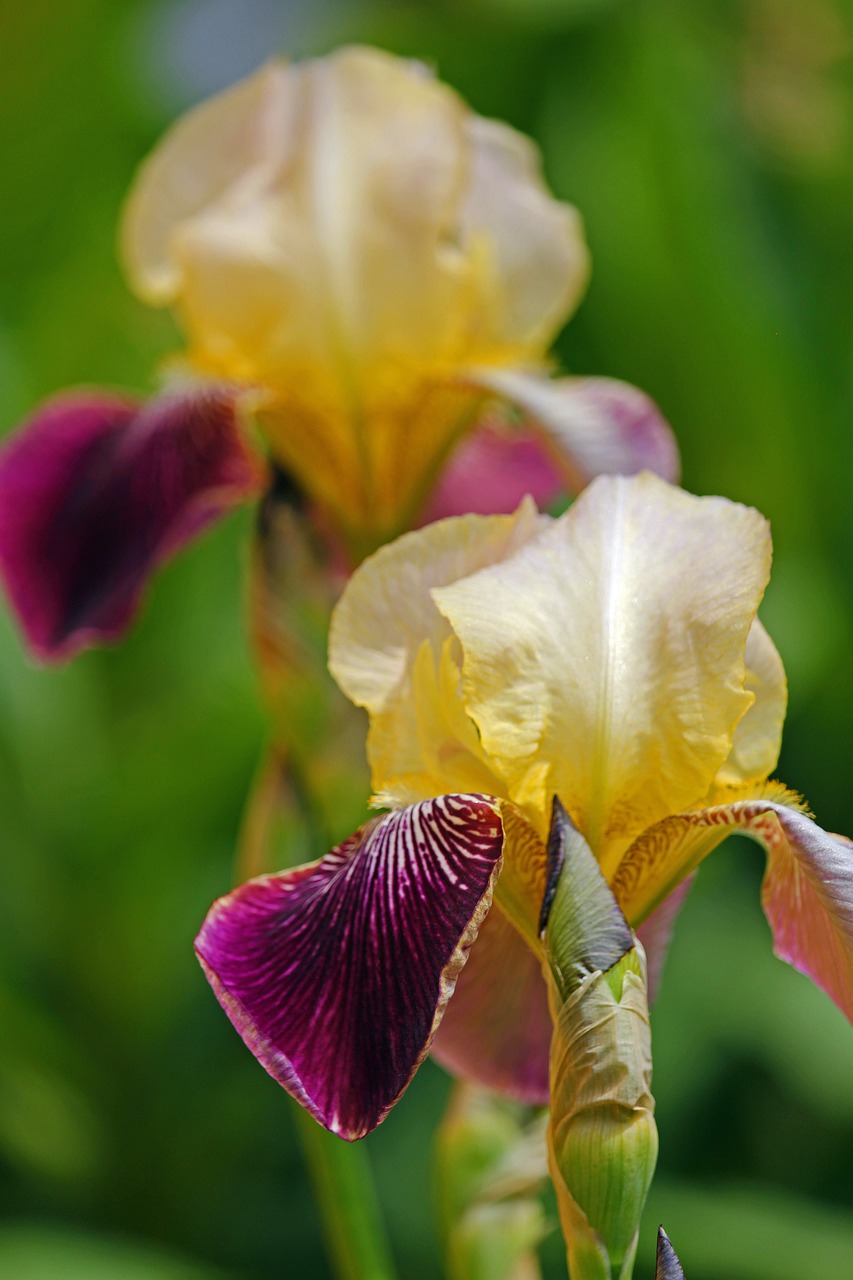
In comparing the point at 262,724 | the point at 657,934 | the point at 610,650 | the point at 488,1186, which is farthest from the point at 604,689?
the point at 262,724

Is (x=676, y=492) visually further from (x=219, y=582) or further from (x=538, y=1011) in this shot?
(x=219, y=582)

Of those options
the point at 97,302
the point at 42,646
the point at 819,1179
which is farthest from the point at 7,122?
the point at 819,1179

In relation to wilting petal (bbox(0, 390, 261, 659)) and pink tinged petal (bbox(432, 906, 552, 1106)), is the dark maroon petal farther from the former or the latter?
wilting petal (bbox(0, 390, 261, 659))

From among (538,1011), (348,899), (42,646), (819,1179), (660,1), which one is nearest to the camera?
(348,899)

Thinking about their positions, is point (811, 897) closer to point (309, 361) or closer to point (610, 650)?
point (610, 650)

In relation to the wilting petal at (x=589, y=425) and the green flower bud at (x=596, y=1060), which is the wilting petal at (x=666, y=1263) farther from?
the wilting petal at (x=589, y=425)

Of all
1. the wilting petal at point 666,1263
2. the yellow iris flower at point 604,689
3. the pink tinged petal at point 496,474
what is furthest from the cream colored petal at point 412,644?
the pink tinged petal at point 496,474
